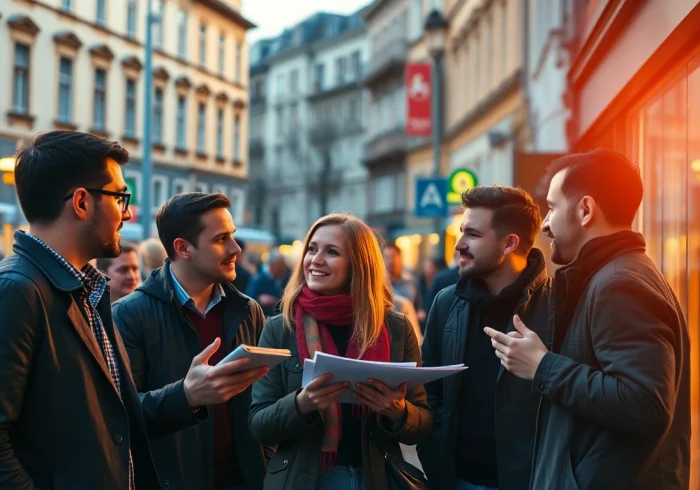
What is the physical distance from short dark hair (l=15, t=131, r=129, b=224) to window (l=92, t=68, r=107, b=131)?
121 feet

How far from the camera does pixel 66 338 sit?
10.8 feet

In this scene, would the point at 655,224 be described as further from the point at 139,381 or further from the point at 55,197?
the point at 55,197

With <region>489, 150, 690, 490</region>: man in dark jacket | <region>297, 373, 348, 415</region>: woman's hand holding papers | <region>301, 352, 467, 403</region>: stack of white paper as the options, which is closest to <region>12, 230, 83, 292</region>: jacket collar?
<region>301, 352, 467, 403</region>: stack of white paper

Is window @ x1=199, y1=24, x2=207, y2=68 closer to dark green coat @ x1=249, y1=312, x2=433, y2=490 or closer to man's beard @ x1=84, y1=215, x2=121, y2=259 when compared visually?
dark green coat @ x1=249, y1=312, x2=433, y2=490

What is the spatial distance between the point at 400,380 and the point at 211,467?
3.43 feet

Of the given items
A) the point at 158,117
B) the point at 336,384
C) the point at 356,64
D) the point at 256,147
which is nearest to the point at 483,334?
the point at 336,384

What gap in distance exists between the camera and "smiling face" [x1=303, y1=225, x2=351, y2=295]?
14.9 feet

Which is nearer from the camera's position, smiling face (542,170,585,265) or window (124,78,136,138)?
smiling face (542,170,585,265)

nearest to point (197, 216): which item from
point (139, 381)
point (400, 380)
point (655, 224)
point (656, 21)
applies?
point (139, 381)

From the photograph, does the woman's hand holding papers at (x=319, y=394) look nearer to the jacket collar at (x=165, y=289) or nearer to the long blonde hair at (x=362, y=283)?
the long blonde hair at (x=362, y=283)

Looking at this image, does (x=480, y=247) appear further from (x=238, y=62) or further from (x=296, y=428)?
(x=238, y=62)

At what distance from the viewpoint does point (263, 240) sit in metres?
40.4

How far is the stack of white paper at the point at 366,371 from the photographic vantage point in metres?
3.81

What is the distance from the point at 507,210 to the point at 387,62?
5007cm
